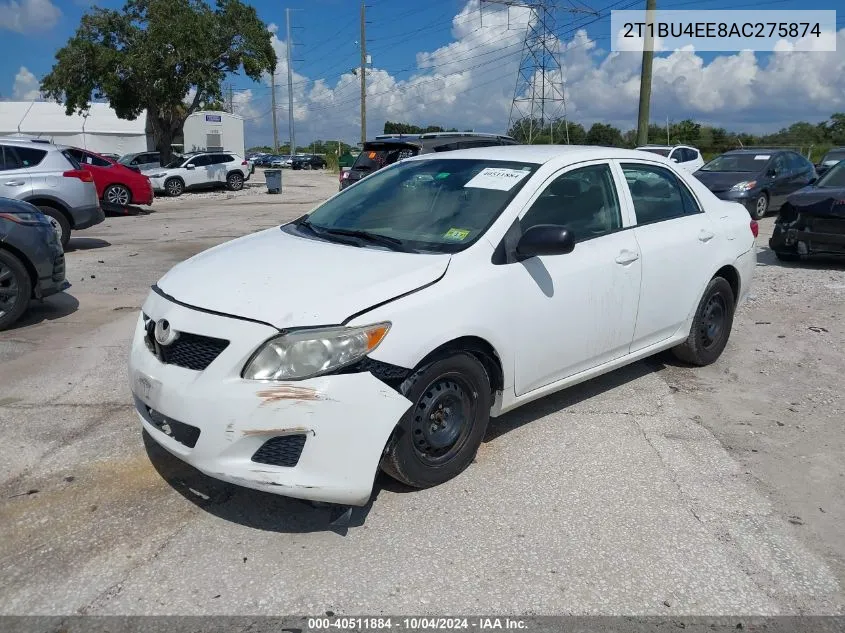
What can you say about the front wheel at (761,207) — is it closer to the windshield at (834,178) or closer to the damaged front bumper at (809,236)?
the windshield at (834,178)

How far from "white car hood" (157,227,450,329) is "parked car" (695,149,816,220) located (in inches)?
496

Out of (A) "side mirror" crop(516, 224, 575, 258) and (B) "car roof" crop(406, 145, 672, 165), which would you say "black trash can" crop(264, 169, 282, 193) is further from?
(A) "side mirror" crop(516, 224, 575, 258)

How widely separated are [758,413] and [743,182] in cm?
1138

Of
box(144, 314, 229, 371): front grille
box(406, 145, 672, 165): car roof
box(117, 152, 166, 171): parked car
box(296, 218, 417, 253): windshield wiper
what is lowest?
box(144, 314, 229, 371): front grille

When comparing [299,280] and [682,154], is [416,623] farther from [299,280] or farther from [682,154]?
[682,154]

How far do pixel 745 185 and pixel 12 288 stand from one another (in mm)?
13372

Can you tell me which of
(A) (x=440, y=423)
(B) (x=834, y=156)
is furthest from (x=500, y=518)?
(B) (x=834, y=156)

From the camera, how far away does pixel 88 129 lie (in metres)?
46.7

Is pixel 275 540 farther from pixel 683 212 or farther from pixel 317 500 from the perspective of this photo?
pixel 683 212

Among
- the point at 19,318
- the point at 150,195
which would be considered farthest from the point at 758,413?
the point at 150,195

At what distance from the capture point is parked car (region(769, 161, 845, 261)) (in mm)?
9289

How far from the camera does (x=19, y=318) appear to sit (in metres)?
6.88

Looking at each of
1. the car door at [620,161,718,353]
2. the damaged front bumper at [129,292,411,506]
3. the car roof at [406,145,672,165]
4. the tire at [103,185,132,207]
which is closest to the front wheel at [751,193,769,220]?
the car door at [620,161,718,353]

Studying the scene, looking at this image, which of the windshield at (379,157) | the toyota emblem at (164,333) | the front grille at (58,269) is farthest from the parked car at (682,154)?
the toyota emblem at (164,333)
